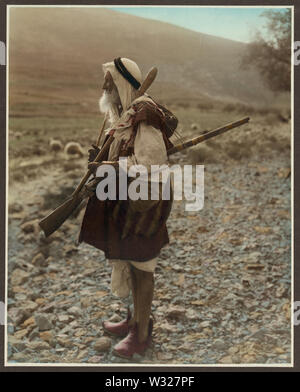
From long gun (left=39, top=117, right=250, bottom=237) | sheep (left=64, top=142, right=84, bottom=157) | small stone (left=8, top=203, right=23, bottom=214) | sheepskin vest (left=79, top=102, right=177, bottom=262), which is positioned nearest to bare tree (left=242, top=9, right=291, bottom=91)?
long gun (left=39, top=117, right=250, bottom=237)

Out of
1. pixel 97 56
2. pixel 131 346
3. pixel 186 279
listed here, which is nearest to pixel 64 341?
pixel 131 346

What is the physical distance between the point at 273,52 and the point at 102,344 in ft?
5.69

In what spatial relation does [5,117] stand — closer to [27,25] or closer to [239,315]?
[27,25]

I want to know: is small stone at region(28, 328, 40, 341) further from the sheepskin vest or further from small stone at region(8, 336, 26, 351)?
the sheepskin vest

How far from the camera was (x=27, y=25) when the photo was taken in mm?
2512

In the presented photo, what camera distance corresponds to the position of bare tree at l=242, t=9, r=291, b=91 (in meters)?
2.54

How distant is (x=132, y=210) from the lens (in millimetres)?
2143

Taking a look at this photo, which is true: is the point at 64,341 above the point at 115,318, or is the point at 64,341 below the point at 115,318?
below

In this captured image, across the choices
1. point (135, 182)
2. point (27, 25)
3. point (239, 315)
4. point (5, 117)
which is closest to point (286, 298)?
point (239, 315)

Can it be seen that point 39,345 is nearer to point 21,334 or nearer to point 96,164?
point 21,334

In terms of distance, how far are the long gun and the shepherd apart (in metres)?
0.03

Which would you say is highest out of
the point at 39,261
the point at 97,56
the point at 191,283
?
the point at 97,56

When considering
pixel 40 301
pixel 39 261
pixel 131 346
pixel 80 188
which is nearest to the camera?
pixel 80 188

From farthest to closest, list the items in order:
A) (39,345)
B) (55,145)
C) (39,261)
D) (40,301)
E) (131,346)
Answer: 1. (55,145)
2. (39,261)
3. (40,301)
4. (39,345)
5. (131,346)
